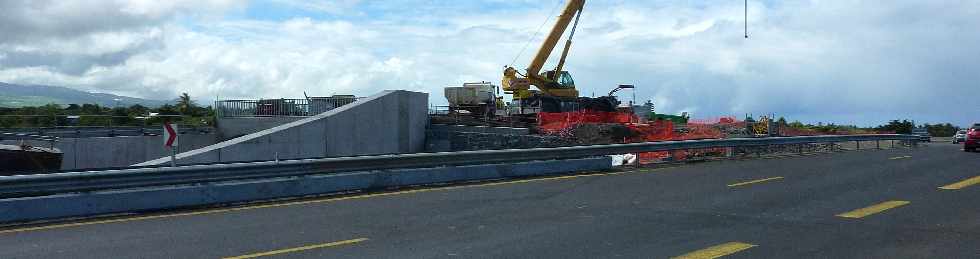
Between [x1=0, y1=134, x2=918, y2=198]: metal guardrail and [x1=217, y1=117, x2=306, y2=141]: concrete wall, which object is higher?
[x1=217, y1=117, x2=306, y2=141]: concrete wall

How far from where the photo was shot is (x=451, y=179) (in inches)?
632

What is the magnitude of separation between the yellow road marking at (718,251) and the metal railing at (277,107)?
981 inches

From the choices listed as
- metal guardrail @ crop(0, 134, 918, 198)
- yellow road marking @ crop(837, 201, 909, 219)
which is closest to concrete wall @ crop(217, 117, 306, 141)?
metal guardrail @ crop(0, 134, 918, 198)

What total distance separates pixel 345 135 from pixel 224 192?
1401cm

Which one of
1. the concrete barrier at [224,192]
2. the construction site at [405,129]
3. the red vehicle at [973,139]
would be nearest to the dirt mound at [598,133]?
the construction site at [405,129]

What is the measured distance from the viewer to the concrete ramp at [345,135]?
2234 centimetres

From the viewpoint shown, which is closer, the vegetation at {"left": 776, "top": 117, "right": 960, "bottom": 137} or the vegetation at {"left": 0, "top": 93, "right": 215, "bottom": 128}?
the vegetation at {"left": 0, "top": 93, "right": 215, "bottom": 128}

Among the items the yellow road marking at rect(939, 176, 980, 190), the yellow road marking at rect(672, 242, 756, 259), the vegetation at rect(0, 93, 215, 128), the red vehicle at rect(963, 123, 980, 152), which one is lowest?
the yellow road marking at rect(672, 242, 756, 259)

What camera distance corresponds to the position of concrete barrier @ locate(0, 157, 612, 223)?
10398mm

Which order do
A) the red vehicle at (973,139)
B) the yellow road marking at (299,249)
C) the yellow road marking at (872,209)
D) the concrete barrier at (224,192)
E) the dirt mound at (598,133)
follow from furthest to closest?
1. the dirt mound at (598,133)
2. the red vehicle at (973,139)
3. the yellow road marking at (872,209)
4. the concrete barrier at (224,192)
5. the yellow road marking at (299,249)

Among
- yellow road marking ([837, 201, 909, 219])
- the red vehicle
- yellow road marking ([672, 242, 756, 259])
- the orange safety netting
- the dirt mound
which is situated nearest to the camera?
yellow road marking ([672, 242, 756, 259])

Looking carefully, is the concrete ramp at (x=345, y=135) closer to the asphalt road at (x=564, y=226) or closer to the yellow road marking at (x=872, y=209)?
the asphalt road at (x=564, y=226)

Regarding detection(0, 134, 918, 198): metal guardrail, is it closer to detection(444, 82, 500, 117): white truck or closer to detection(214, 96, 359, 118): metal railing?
detection(214, 96, 359, 118): metal railing

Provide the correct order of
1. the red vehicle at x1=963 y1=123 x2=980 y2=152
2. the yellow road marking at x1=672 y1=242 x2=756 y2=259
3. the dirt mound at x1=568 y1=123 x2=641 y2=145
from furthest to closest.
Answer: the dirt mound at x1=568 y1=123 x2=641 y2=145, the red vehicle at x1=963 y1=123 x2=980 y2=152, the yellow road marking at x1=672 y1=242 x2=756 y2=259
